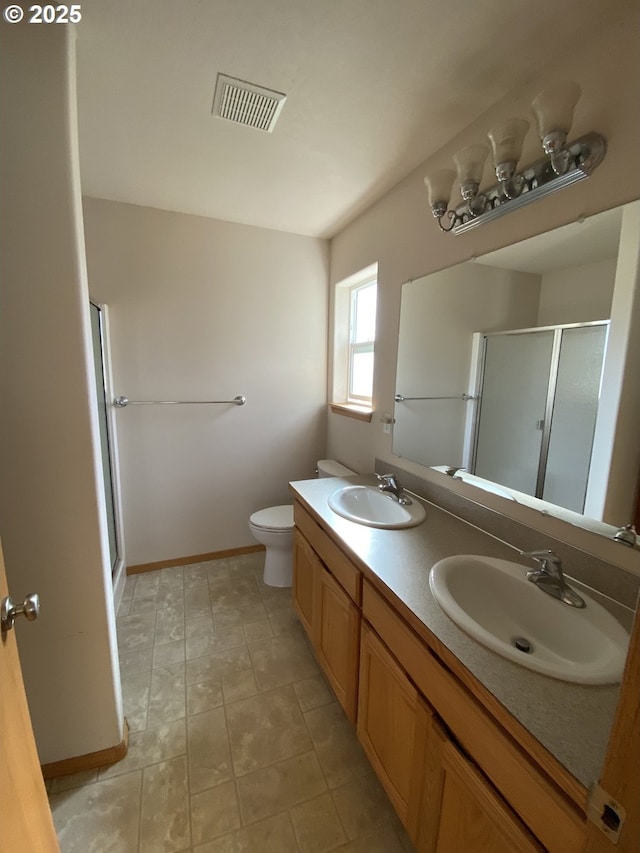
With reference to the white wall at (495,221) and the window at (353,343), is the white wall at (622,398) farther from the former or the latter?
the window at (353,343)

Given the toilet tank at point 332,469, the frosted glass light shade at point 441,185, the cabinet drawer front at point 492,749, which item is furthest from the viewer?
the toilet tank at point 332,469

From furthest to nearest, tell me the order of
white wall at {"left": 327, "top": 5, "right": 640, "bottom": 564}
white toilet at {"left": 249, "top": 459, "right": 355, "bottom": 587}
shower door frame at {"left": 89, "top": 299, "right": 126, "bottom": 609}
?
white toilet at {"left": 249, "top": 459, "right": 355, "bottom": 587} < shower door frame at {"left": 89, "top": 299, "right": 126, "bottom": 609} < white wall at {"left": 327, "top": 5, "right": 640, "bottom": 564}

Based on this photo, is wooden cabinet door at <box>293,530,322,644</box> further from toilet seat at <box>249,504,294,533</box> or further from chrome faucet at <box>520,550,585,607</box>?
chrome faucet at <box>520,550,585,607</box>

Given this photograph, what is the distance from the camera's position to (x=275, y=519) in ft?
7.51

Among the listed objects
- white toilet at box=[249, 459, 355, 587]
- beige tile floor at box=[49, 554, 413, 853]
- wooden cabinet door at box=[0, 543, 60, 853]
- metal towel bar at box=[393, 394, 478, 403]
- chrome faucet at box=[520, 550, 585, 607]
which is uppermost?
metal towel bar at box=[393, 394, 478, 403]

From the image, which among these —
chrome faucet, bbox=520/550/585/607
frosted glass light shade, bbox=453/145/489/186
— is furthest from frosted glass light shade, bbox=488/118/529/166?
chrome faucet, bbox=520/550/585/607

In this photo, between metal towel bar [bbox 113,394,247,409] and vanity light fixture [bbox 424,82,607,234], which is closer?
vanity light fixture [bbox 424,82,607,234]

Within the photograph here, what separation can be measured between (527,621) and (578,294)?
1.00 metres

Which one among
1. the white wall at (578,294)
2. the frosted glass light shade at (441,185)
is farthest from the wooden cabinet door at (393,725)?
the frosted glass light shade at (441,185)

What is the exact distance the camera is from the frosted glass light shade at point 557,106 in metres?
0.93

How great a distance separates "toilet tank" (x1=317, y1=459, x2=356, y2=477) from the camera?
2354 mm

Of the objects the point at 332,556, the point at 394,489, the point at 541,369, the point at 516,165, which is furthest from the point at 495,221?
the point at 332,556

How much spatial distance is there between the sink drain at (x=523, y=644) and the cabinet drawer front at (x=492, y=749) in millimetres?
279

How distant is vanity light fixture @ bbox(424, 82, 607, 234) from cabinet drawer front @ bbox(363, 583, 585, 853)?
4.54 feet
